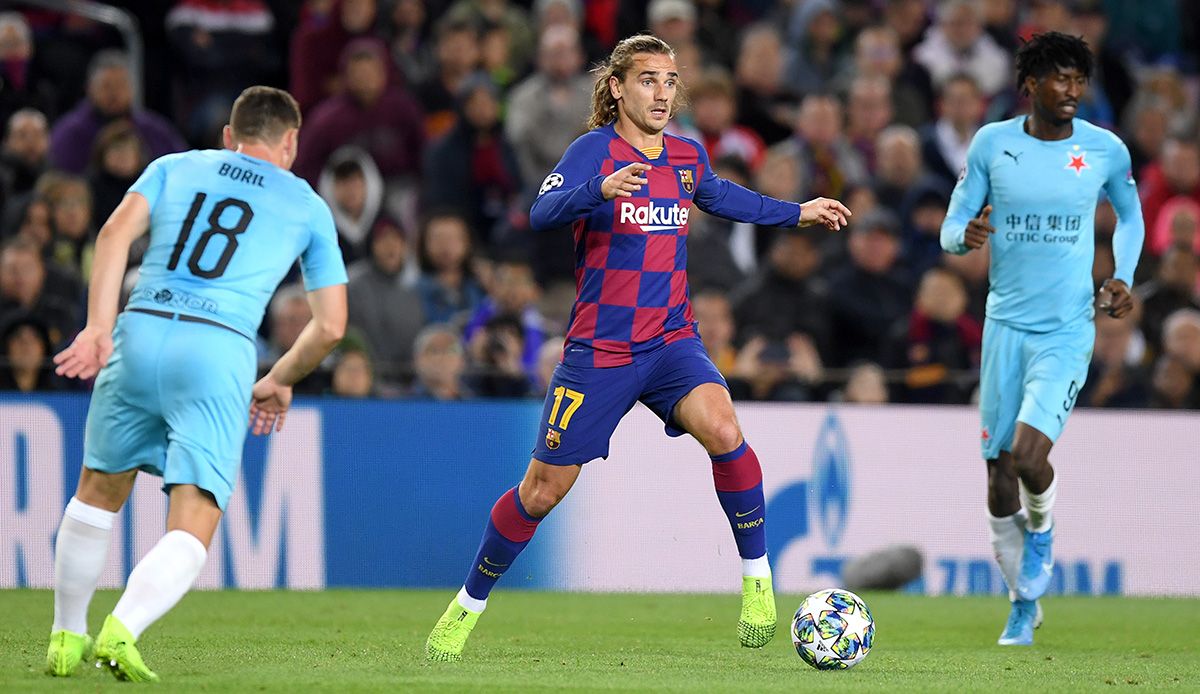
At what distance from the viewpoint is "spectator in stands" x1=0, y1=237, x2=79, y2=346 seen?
41.1ft

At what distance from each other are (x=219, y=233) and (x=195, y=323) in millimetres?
357

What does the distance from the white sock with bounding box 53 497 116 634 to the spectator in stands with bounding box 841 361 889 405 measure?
7.28 meters

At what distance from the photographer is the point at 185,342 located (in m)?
6.70

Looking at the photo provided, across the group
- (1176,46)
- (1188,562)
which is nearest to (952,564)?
(1188,562)

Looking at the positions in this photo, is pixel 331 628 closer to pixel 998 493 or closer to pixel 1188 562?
pixel 998 493

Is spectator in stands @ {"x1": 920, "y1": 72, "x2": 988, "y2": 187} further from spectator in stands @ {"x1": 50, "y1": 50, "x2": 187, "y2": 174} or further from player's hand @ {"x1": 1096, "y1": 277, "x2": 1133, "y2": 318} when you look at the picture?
player's hand @ {"x1": 1096, "y1": 277, "x2": 1133, "y2": 318}

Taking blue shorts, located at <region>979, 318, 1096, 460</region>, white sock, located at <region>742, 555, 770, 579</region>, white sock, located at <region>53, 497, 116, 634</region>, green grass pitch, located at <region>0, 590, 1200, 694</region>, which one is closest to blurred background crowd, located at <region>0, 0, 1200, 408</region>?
green grass pitch, located at <region>0, 590, 1200, 694</region>

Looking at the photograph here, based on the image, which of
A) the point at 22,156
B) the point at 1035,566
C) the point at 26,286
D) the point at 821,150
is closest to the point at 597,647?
the point at 1035,566

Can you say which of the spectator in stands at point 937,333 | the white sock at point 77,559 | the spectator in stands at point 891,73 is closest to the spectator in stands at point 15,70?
the spectator in stands at point 937,333

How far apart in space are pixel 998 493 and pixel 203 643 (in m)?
4.11

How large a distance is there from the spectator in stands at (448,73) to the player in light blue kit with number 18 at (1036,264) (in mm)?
7366

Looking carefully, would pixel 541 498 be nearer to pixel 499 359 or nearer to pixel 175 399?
pixel 175 399

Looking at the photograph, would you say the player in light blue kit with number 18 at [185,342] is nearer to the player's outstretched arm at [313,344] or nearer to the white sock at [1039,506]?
the player's outstretched arm at [313,344]

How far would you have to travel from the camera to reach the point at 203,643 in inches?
337
